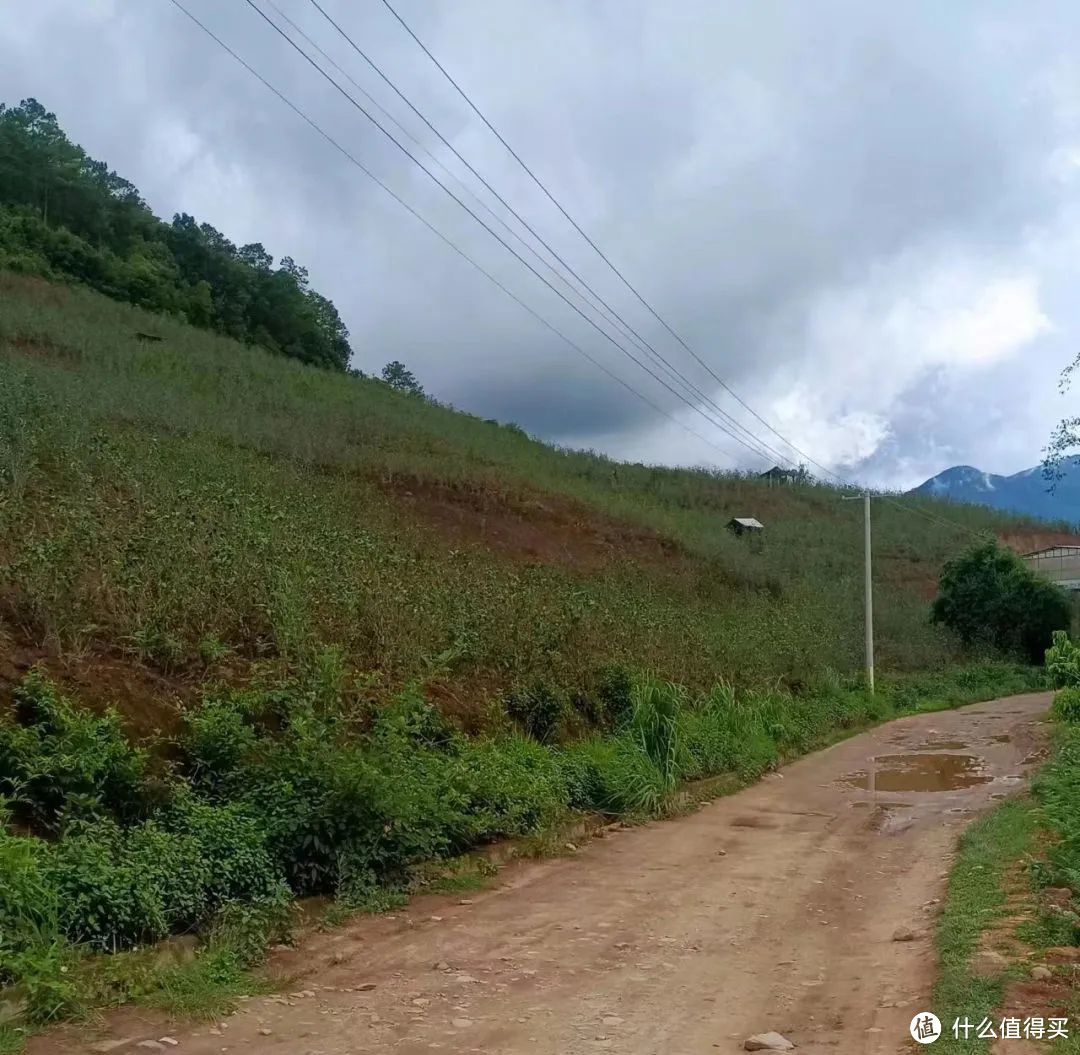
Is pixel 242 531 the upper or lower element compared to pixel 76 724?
upper

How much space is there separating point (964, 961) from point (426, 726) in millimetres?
5336

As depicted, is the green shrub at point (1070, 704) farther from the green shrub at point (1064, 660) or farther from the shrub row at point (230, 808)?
the shrub row at point (230, 808)

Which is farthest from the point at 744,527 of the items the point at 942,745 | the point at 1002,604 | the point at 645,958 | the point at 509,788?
the point at 645,958

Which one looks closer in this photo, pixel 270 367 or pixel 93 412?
pixel 93 412

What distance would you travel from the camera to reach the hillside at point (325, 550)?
28.7ft

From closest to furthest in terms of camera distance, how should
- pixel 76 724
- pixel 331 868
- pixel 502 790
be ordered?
pixel 76 724, pixel 331 868, pixel 502 790

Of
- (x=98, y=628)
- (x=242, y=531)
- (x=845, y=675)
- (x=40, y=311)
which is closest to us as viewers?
(x=98, y=628)

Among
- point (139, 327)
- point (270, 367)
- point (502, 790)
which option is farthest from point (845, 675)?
point (139, 327)

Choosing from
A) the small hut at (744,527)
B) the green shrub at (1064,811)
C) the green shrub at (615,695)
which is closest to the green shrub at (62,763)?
the green shrub at (1064,811)

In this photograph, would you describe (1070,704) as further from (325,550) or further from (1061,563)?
(1061,563)

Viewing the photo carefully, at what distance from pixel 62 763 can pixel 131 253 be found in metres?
54.7

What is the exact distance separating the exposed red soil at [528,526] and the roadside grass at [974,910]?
544 inches

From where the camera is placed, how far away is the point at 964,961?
223 inches

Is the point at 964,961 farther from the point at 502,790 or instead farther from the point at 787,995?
the point at 502,790
